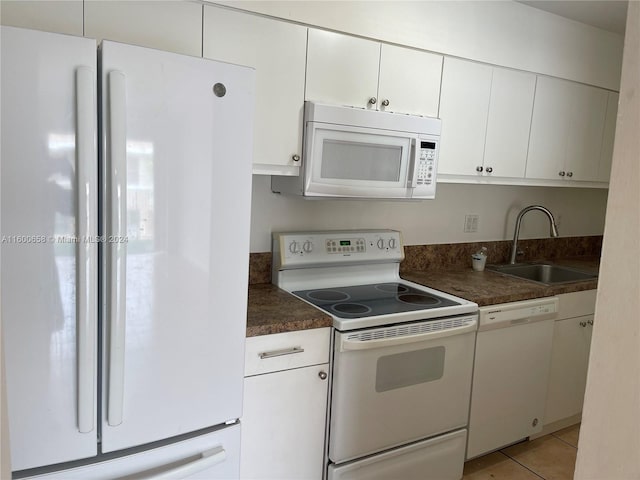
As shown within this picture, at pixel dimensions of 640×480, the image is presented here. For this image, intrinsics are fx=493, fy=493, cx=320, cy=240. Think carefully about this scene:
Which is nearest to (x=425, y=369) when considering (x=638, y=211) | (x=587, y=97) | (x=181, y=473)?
(x=181, y=473)

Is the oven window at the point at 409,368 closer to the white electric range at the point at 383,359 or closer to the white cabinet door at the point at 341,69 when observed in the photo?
the white electric range at the point at 383,359

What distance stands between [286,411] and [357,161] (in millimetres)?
1089

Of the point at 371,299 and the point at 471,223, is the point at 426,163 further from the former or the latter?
the point at 471,223

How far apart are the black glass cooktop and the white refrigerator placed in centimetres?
66

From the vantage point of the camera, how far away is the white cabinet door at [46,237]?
1.17 meters

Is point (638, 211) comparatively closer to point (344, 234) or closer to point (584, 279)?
point (344, 234)

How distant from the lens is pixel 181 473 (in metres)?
1.48

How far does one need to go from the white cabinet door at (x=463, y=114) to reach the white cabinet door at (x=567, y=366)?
1.05 metres

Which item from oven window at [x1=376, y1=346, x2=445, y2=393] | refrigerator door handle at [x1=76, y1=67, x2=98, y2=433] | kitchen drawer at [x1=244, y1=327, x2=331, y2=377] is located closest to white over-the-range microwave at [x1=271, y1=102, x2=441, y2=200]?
kitchen drawer at [x1=244, y1=327, x2=331, y2=377]

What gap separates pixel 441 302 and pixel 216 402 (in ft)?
3.83

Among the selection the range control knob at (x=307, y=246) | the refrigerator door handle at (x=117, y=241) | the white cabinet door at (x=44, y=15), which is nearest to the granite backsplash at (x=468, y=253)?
the range control knob at (x=307, y=246)

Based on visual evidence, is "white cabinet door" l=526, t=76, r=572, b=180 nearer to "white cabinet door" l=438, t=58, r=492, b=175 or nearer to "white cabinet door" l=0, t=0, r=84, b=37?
"white cabinet door" l=438, t=58, r=492, b=175

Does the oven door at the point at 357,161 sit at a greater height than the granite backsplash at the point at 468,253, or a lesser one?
greater

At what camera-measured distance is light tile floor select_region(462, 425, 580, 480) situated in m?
2.54
